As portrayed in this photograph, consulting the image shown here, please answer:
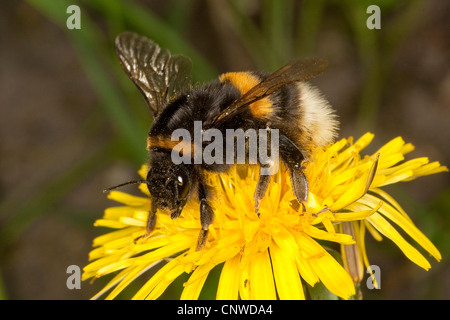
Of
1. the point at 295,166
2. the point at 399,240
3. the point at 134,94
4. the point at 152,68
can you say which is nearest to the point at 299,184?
the point at 295,166

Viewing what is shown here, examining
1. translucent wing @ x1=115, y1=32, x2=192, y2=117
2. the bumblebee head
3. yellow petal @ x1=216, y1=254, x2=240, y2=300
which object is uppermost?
translucent wing @ x1=115, y1=32, x2=192, y2=117

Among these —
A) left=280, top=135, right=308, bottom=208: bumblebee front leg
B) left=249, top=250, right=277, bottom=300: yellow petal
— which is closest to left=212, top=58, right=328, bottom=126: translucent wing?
left=280, top=135, right=308, bottom=208: bumblebee front leg

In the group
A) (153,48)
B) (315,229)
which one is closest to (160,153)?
(315,229)

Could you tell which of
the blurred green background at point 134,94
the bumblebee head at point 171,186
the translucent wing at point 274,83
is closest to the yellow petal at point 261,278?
the bumblebee head at point 171,186

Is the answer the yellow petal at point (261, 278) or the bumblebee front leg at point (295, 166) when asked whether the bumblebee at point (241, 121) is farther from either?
the yellow petal at point (261, 278)

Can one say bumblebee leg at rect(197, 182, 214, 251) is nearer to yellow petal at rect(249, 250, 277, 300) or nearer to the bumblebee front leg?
yellow petal at rect(249, 250, 277, 300)
